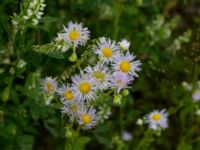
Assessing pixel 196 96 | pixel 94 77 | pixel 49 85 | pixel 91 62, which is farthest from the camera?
pixel 196 96

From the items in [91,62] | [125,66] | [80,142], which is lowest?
[80,142]

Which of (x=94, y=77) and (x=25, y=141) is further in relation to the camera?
(x=25, y=141)

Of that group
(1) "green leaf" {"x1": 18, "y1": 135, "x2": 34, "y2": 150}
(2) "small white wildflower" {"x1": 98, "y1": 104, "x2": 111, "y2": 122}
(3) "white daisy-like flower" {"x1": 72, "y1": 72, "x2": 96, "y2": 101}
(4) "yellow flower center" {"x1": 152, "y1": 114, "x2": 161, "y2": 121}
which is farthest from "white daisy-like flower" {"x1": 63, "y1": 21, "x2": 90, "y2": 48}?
(4) "yellow flower center" {"x1": 152, "y1": 114, "x2": 161, "y2": 121}

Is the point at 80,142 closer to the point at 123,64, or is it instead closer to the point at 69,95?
the point at 69,95

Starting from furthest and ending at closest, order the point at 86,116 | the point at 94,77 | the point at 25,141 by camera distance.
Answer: the point at 25,141
the point at 86,116
the point at 94,77

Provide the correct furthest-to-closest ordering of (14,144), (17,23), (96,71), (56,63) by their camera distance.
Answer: (56,63) → (14,144) → (17,23) → (96,71)

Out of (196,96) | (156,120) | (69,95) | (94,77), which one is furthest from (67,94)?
(196,96)

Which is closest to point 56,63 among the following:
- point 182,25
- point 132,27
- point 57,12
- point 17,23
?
point 57,12

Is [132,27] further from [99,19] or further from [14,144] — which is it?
[14,144]
